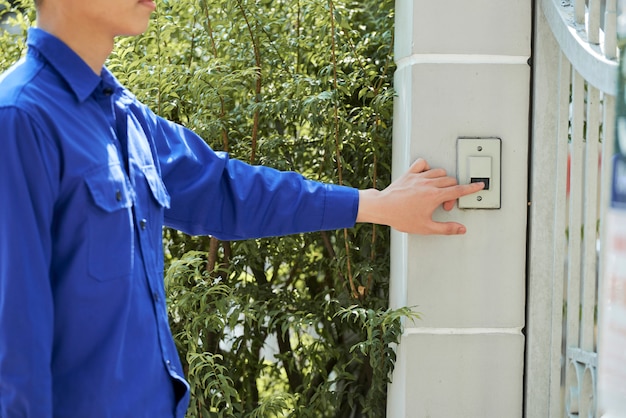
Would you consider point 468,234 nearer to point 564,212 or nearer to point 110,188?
Answer: point 564,212

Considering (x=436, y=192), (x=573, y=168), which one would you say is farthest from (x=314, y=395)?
(x=573, y=168)

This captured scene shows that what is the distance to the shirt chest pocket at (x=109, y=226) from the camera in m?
1.78

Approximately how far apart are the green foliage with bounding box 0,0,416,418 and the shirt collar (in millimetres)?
944

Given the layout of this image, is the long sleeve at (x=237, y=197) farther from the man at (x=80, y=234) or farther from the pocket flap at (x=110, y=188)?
the pocket flap at (x=110, y=188)

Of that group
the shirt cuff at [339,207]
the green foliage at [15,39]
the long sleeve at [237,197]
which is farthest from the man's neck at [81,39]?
the green foliage at [15,39]

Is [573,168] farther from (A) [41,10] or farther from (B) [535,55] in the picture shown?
(A) [41,10]

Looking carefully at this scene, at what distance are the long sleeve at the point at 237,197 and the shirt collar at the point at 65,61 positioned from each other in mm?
448

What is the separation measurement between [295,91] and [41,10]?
1168 mm

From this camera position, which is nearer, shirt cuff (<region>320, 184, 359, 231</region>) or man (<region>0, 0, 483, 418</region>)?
man (<region>0, 0, 483, 418</region>)

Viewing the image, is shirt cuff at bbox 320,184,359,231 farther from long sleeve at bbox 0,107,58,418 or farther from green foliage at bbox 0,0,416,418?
long sleeve at bbox 0,107,58,418

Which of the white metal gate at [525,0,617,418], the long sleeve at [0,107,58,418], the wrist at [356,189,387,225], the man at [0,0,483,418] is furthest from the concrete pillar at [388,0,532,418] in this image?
the long sleeve at [0,107,58,418]

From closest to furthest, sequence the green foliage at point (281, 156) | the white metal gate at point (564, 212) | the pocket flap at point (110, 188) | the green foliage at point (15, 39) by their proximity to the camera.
→ the pocket flap at point (110, 188), the white metal gate at point (564, 212), the green foliage at point (281, 156), the green foliage at point (15, 39)

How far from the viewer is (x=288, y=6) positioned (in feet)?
10.5

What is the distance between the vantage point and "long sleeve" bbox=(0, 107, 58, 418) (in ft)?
5.44
